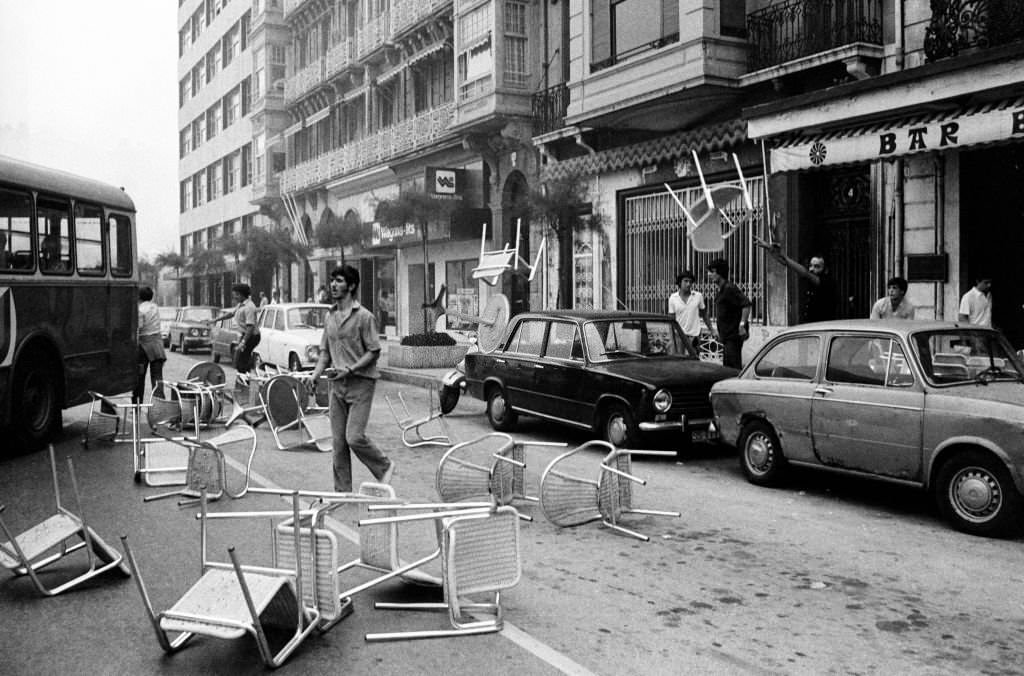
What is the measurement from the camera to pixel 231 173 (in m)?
52.6

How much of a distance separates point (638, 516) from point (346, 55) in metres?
31.0

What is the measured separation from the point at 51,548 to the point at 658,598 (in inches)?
139

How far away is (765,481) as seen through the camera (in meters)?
8.96

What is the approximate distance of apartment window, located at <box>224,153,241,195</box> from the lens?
51.4 meters

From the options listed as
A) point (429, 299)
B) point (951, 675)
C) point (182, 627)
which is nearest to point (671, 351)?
point (951, 675)

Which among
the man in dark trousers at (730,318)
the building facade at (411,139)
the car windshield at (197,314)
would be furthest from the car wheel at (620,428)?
the car windshield at (197,314)

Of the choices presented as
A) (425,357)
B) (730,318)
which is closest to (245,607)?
(730,318)

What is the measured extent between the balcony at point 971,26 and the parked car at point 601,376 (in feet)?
18.7

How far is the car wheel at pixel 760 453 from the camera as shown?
8852 millimetres

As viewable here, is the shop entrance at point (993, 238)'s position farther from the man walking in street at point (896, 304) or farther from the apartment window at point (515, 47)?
the apartment window at point (515, 47)

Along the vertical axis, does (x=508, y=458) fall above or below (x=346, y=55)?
below

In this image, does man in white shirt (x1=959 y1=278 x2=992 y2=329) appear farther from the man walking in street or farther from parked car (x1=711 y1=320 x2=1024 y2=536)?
parked car (x1=711 y1=320 x2=1024 y2=536)

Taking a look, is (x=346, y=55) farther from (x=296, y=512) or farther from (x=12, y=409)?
(x=296, y=512)

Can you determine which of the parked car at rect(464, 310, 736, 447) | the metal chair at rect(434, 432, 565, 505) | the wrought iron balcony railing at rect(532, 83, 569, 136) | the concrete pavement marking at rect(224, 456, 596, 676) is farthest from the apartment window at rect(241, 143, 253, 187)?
the concrete pavement marking at rect(224, 456, 596, 676)
